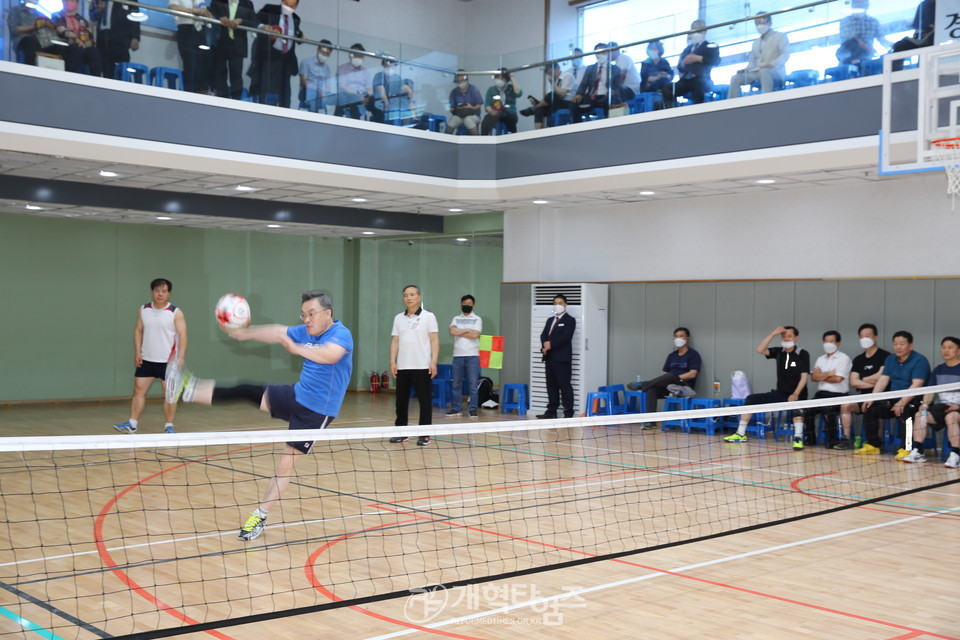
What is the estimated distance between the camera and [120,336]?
18.2m

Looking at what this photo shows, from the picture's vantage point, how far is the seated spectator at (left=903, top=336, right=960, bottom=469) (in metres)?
11.0

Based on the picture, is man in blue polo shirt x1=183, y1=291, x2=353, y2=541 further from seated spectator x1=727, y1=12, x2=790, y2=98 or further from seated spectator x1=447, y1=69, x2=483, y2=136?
seated spectator x1=447, y1=69, x2=483, y2=136

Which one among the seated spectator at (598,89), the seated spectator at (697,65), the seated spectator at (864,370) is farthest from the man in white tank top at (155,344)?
the seated spectator at (864,370)

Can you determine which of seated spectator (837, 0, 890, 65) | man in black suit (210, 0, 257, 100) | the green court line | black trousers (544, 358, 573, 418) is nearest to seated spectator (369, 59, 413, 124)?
man in black suit (210, 0, 257, 100)

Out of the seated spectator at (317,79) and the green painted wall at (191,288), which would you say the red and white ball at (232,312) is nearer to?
the seated spectator at (317,79)

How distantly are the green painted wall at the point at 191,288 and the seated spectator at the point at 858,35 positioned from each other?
356 inches

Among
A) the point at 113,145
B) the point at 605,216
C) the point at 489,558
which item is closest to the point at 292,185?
the point at 113,145

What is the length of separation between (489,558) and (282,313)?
565 inches

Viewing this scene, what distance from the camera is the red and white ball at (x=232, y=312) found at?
659cm

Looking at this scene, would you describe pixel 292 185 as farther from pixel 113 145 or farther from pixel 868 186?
pixel 868 186

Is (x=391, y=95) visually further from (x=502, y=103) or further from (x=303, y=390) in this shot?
(x=303, y=390)

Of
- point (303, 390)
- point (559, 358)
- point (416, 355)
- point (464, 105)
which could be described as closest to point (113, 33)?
point (416, 355)

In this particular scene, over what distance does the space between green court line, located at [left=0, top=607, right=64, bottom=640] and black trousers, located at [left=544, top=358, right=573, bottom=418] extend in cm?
1083

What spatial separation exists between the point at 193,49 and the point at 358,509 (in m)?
7.09
